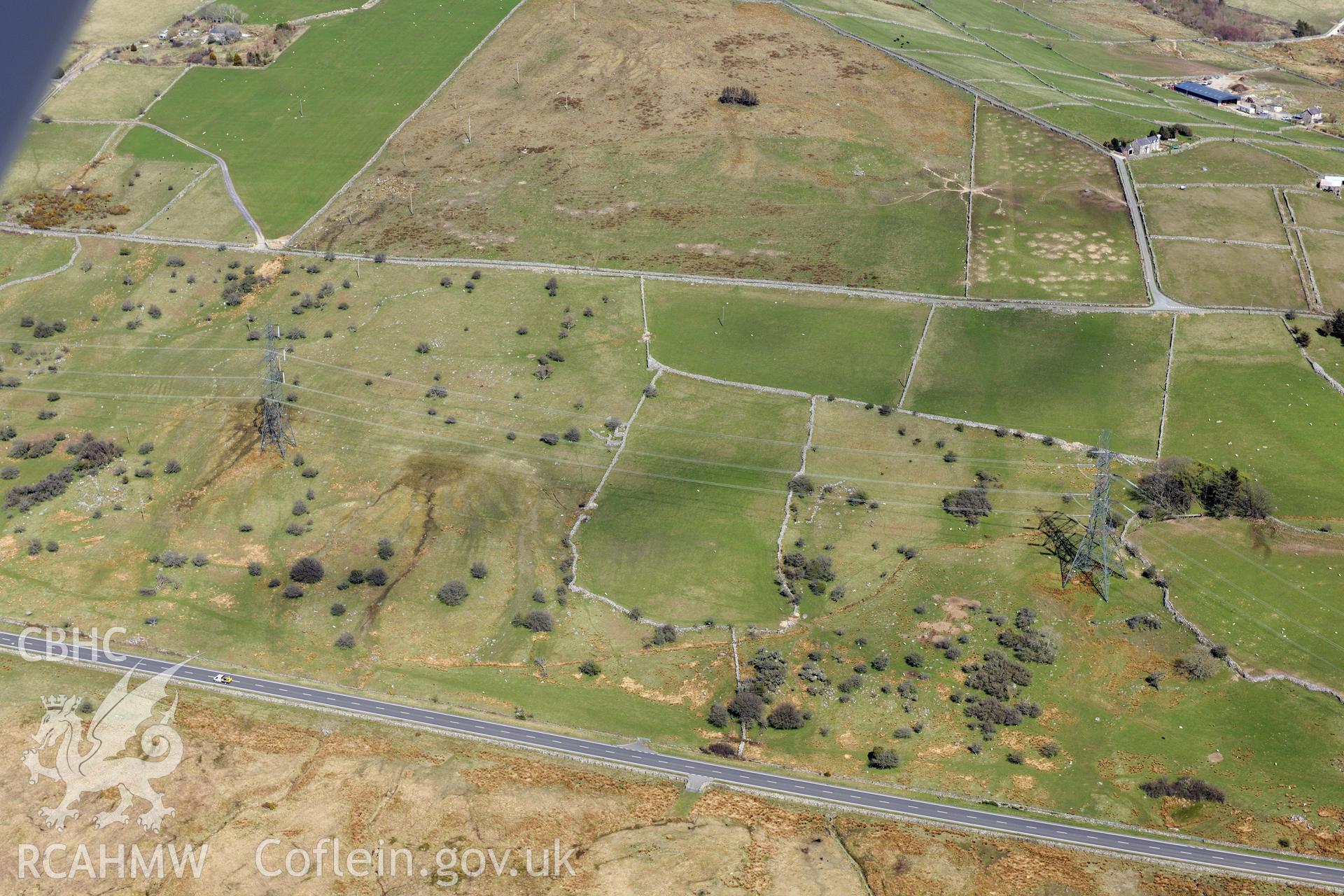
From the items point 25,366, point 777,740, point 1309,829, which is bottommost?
point 25,366

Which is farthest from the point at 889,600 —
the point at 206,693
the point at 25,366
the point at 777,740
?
the point at 25,366

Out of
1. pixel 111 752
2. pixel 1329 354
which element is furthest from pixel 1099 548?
pixel 111 752

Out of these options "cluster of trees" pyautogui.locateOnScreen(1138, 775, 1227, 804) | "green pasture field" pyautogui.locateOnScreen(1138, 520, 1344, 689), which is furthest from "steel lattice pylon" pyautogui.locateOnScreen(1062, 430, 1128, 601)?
"cluster of trees" pyautogui.locateOnScreen(1138, 775, 1227, 804)

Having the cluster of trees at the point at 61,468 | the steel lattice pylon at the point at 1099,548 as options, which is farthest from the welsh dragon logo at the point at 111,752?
the steel lattice pylon at the point at 1099,548

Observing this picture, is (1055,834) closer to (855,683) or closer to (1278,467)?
(855,683)

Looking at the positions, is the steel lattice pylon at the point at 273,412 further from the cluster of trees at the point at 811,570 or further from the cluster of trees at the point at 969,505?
the cluster of trees at the point at 969,505
